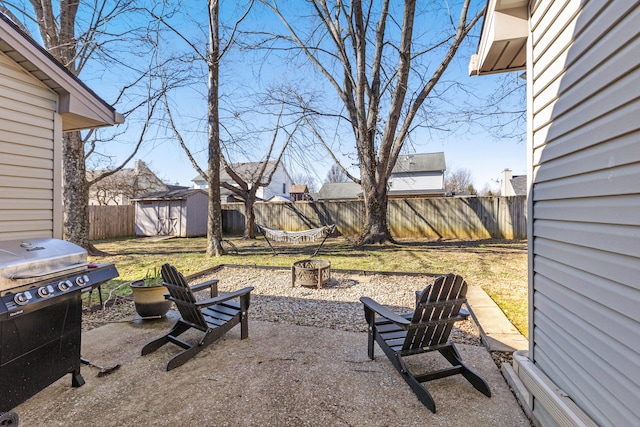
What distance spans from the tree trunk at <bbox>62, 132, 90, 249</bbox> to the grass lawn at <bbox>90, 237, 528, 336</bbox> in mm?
745

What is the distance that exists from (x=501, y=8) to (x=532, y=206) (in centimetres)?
140

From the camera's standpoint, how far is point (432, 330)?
2150mm

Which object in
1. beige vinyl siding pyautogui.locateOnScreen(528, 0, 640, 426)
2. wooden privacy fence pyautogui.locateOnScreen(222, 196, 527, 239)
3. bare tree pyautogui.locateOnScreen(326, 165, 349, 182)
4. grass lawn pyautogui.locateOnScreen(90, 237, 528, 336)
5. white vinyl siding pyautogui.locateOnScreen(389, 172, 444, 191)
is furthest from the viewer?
bare tree pyautogui.locateOnScreen(326, 165, 349, 182)

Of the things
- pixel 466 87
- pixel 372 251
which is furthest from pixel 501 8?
pixel 466 87

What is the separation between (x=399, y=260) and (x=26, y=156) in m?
6.20

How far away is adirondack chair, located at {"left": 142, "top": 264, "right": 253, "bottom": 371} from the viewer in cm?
247

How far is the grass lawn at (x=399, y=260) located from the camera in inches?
182

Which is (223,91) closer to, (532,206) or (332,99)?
(332,99)

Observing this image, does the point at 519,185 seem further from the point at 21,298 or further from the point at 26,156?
the point at 21,298

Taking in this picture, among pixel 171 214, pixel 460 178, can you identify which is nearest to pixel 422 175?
pixel 171 214

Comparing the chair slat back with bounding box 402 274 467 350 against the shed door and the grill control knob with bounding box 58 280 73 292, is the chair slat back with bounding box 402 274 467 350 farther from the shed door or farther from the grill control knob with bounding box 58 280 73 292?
the shed door

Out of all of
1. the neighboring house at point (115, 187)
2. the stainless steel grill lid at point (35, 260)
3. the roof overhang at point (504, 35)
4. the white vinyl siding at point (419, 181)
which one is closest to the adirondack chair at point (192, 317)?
the stainless steel grill lid at point (35, 260)

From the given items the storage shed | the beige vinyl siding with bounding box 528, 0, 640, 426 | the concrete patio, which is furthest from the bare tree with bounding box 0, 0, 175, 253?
the beige vinyl siding with bounding box 528, 0, 640, 426

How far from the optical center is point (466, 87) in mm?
8734
